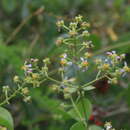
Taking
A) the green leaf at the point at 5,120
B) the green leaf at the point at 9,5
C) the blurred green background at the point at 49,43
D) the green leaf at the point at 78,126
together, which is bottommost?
the green leaf at the point at 78,126

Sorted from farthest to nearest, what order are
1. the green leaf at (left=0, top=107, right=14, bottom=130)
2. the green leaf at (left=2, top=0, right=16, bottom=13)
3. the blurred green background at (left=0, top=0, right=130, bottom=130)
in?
1. the green leaf at (left=2, top=0, right=16, bottom=13)
2. the blurred green background at (left=0, top=0, right=130, bottom=130)
3. the green leaf at (left=0, top=107, right=14, bottom=130)

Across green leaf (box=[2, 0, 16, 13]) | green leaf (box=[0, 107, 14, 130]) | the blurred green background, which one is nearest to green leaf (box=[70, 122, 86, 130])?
green leaf (box=[0, 107, 14, 130])

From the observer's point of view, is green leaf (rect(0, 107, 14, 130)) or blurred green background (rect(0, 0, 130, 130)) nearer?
green leaf (rect(0, 107, 14, 130))

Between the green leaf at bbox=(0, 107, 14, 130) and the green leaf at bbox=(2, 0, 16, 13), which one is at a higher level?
the green leaf at bbox=(2, 0, 16, 13)

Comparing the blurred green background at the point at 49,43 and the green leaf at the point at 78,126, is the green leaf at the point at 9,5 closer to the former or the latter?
the blurred green background at the point at 49,43

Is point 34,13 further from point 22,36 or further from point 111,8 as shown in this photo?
point 111,8

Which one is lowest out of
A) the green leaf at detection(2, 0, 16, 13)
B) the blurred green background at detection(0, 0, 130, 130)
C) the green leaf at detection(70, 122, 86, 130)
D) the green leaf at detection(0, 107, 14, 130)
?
the green leaf at detection(70, 122, 86, 130)

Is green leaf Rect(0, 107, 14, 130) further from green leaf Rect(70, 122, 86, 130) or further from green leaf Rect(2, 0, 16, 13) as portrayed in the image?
green leaf Rect(2, 0, 16, 13)

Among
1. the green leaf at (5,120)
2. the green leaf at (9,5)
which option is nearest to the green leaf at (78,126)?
the green leaf at (5,120)

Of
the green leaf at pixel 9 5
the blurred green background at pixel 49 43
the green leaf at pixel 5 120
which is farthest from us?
the green leaf at pixel 9 5
